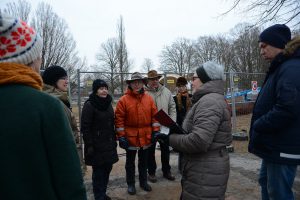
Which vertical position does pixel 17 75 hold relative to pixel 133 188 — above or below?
above

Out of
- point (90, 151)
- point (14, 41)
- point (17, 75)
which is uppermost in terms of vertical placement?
point (14, 41)

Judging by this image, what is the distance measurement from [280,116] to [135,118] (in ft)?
8.25

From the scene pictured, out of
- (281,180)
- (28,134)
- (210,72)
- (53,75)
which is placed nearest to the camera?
(28,134)

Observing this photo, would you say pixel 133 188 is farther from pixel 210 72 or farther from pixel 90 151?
pixel 210 72

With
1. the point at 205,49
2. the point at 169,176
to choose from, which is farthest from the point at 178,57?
the point at 169,176

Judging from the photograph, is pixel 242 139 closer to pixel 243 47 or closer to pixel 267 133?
pixel 267 133

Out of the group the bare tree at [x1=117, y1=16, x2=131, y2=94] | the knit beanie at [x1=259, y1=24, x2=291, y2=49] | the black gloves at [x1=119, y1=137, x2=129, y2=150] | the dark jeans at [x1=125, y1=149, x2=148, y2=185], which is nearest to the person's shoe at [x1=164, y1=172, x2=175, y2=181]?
the dark jeans at [x1=125, y1=149, x2=148, y2=185]

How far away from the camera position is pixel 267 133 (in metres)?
2.63

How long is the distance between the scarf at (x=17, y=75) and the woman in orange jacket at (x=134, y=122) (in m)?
3.13

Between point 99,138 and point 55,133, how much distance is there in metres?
2.81

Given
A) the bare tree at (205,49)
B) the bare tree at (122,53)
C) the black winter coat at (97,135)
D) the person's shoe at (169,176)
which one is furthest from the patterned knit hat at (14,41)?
the bare tree at (205,49)

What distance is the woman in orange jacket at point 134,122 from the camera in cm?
452

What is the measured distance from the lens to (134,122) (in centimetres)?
456

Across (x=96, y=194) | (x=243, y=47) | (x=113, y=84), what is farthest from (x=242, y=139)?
(x=243, y=47)
